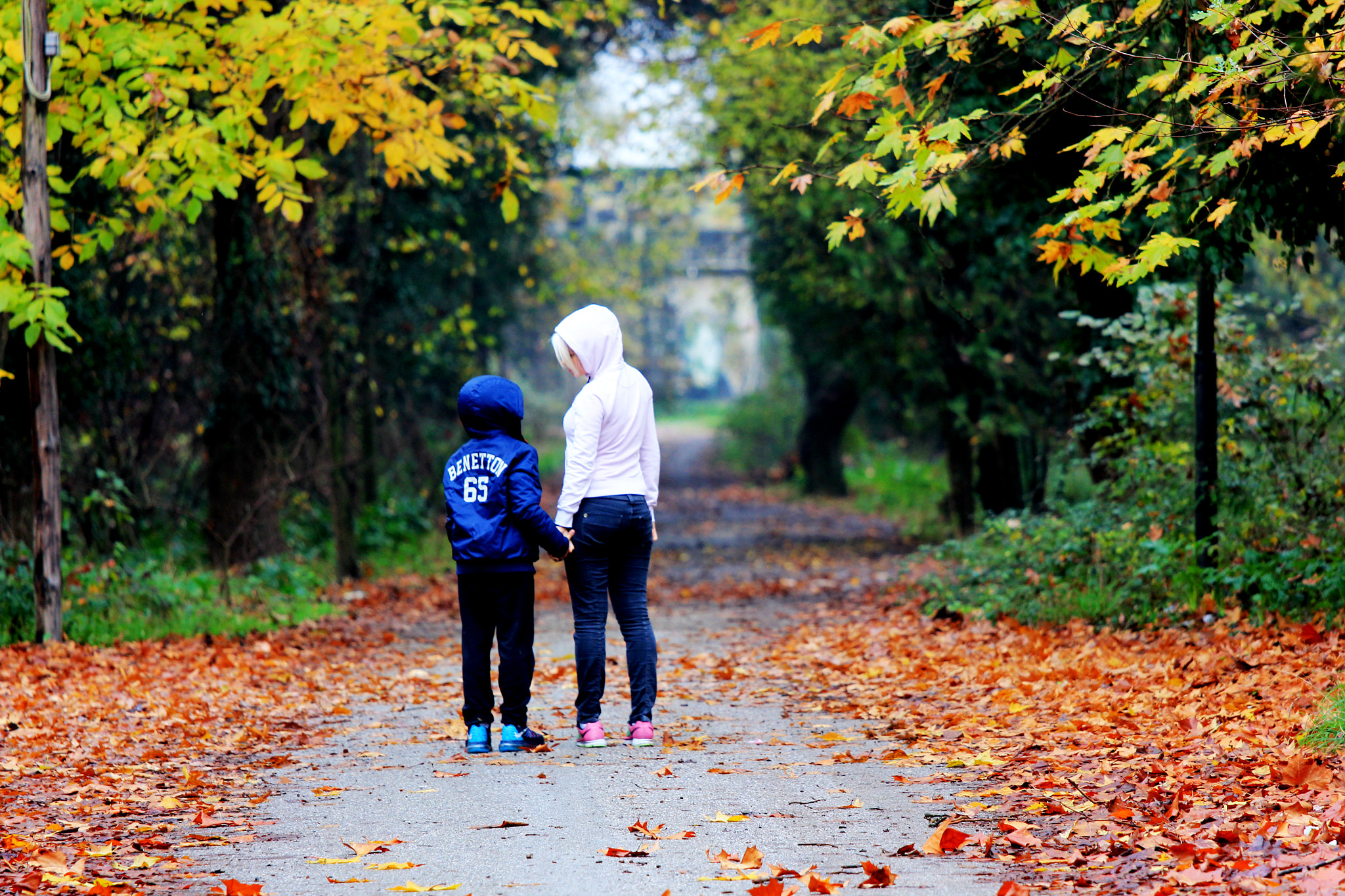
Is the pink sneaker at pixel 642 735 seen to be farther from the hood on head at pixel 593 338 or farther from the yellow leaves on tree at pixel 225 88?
the yellow leaves on tree at pixel 225 88

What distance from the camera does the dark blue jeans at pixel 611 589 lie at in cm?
614

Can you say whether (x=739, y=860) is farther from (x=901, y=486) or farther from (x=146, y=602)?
(x=901, y=486)

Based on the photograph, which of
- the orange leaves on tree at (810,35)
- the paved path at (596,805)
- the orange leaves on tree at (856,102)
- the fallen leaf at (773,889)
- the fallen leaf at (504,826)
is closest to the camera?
the fallen leaf at (773,889)

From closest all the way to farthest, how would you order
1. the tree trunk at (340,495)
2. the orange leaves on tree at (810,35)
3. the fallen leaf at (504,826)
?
the fallen leaf at (504,826), the orange leaves on tree at (810,35), the tree trunk at (340,495)

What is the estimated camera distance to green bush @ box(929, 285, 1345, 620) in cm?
830

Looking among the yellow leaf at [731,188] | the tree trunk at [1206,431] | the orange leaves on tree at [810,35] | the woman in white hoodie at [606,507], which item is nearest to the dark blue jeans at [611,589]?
the woman in white hoodie at [606,507]

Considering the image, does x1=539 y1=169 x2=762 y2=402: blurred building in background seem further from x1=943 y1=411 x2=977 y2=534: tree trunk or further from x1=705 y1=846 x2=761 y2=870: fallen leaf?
x1=943 y1=411 x2=977 y2=534: tree trunk

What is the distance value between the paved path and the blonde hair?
185cm

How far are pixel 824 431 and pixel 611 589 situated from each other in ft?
73.1

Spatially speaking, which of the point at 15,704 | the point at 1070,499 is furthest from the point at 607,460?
the point at 1070,499

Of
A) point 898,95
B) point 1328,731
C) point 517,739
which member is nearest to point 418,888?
point 517,739

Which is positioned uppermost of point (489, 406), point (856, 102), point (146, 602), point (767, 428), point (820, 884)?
point (856, 102)

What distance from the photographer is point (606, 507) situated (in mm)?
6117

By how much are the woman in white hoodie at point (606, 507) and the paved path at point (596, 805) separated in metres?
0.40
